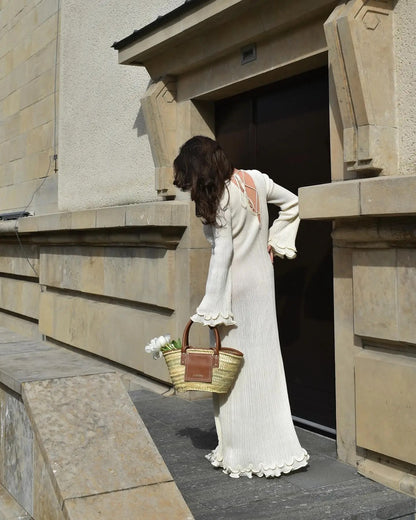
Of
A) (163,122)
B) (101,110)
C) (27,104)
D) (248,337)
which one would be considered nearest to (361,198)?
(248,337)

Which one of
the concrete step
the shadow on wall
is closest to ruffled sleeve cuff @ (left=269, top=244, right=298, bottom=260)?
the concrete step

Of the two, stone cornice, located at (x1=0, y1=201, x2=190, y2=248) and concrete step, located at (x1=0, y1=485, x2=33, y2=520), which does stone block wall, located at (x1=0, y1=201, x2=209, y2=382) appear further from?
concrete step, located at (x1=0, y1=485, x2=33, y2=520)

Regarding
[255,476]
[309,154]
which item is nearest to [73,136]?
[309,154]

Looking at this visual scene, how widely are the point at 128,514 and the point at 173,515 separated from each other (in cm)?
20

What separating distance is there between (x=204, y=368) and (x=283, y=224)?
106cm

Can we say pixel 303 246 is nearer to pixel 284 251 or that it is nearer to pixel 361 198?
pixel 284 251

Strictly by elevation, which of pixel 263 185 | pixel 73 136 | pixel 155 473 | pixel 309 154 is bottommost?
pixel 155 473

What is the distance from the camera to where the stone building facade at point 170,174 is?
3928 millimetres

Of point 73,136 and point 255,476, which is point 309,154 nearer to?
point 255,476

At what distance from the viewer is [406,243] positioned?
12.4 feet

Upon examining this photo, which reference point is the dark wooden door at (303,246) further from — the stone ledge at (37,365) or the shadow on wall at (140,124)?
the stone ledge at (37,365)

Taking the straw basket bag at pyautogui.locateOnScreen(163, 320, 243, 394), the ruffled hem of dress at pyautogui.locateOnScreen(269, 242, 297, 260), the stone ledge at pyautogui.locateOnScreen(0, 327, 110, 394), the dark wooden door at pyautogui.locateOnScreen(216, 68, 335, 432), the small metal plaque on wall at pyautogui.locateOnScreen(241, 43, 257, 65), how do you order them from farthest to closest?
the small metal plaque on wall at pyautogui.locateOnScreen(241, 43, 257, 65), the dark wooden door at pyautogui.locateOnScreen(216, 68, 335, 432), the ruffled hem of dress at pyautogui.locateOnScreen(269, 242, 297, 260), the straw basket bag at pyautogui.locateOnScreen(163, 320, 243, 394), the stone ledge at pyautogui.locateOnScreen(0, 327, 110, 394)

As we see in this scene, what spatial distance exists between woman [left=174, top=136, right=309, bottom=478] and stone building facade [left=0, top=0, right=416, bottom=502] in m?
0.39

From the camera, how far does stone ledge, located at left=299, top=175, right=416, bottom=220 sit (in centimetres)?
357
